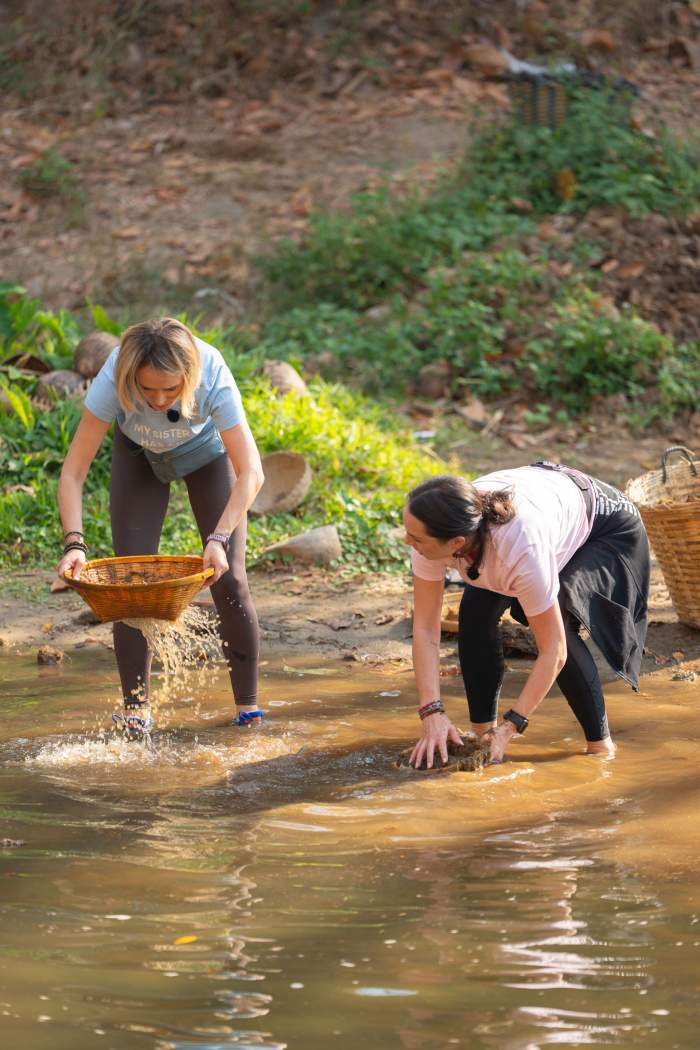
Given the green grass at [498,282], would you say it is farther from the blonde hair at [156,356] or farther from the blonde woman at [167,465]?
the blonde hair at [156,356]

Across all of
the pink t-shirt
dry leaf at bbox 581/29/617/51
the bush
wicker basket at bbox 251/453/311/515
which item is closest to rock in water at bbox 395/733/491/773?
the pink t-shirt

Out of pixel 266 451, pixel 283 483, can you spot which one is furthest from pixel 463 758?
pixel 266 451

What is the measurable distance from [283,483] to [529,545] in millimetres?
3899

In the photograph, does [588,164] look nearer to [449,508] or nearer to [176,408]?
[176,408]

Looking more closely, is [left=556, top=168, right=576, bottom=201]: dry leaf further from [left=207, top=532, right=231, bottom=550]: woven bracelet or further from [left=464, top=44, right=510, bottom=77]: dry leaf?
[left=207, top=532, right=231, bottom=550]: woven bracelet

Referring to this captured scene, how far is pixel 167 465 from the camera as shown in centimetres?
442

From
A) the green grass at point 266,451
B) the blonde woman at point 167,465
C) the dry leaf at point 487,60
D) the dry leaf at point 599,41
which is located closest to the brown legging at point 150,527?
the blonde woman at point 167,465

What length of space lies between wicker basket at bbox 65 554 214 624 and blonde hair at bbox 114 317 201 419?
587 mm

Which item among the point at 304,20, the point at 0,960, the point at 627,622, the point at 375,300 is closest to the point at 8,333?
the point at 375,300

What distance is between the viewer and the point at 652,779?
13.6 ft

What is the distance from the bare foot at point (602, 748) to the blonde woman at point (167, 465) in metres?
1.27

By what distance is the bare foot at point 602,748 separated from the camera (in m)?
4.39

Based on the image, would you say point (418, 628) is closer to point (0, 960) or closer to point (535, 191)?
point (0, 960)

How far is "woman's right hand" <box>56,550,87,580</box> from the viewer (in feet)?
13.8
